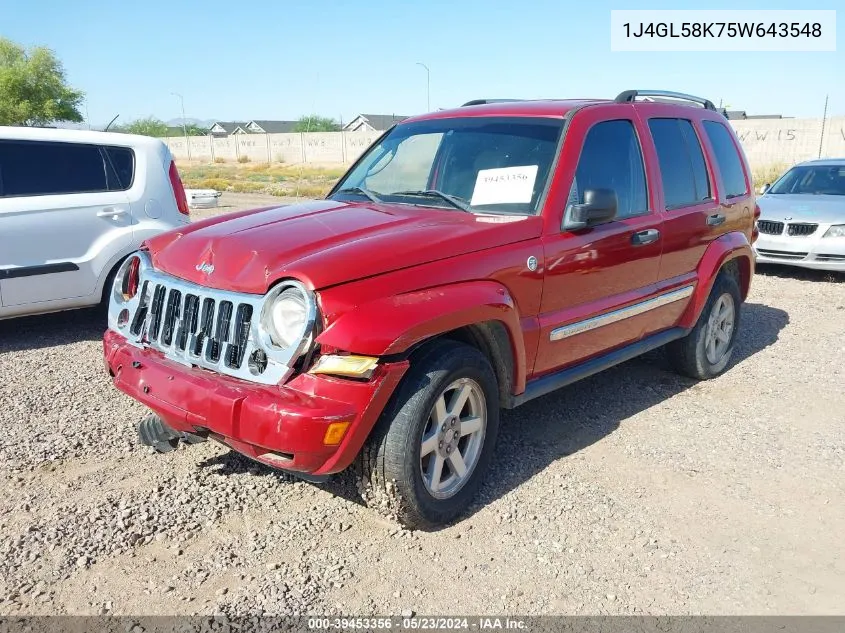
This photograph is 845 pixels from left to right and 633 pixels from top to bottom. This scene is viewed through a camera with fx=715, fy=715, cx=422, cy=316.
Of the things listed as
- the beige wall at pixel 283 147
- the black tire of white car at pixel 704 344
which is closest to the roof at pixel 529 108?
the black tire of white car at pixel 704 344

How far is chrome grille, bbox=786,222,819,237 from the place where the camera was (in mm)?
9164

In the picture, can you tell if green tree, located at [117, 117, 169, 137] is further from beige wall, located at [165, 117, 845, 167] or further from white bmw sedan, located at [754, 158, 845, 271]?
white bmw sedan, located at [754, 158, 845, 271]

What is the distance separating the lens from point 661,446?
14.1ft

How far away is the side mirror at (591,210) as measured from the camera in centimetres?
373

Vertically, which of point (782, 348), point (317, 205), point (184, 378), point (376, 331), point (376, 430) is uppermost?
point (317, 205)

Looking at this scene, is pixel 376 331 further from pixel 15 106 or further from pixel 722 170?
pixel 15 106

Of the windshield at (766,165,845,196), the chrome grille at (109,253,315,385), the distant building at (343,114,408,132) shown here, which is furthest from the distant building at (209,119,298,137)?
the chrome grille at (109,253,315,385)

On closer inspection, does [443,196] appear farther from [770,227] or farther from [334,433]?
[770,227]

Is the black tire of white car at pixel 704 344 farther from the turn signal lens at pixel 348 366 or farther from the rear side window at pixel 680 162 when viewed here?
the turn signal lens at pixel 348 366

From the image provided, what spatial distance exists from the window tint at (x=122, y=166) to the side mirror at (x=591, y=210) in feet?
14.4

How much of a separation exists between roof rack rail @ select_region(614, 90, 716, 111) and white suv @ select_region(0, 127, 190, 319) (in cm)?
418

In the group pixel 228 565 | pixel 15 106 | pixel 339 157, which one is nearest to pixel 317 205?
pixel 228 565

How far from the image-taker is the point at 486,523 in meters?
3.41

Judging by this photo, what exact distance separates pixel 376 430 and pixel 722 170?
372 centimetres
